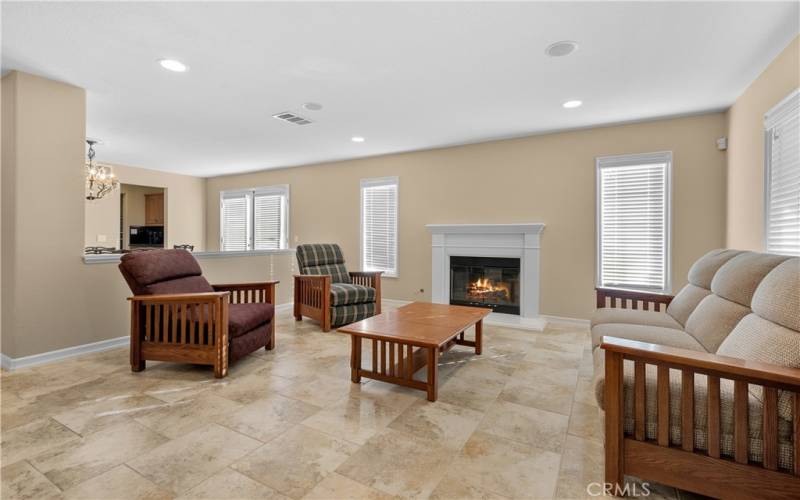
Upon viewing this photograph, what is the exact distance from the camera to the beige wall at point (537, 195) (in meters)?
3.95

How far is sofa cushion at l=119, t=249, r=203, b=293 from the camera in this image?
9.61ft

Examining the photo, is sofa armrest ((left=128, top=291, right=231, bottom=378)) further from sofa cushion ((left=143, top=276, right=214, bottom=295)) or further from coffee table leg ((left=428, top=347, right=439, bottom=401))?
coffee table leg ((left=428, top=347, right=439, bottom=401))

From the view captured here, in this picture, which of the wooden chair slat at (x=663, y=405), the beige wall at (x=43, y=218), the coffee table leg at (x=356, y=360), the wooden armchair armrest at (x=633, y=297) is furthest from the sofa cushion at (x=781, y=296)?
the beige wall at (x=43, y=218)

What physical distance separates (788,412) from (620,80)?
2.77 metres

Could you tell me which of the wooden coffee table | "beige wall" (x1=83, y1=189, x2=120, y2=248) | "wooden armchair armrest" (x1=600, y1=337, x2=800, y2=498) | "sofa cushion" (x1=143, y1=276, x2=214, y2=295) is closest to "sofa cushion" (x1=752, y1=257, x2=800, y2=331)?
"wooden armchair armrest" (x1=600, y1=337, x2=800, y2=498)

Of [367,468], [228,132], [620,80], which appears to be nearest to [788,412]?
[367,468]

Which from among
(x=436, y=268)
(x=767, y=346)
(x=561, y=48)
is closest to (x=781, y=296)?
(x=767, y=346)

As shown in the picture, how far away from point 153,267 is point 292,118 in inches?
85.6

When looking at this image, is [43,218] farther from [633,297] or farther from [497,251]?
[633,297]

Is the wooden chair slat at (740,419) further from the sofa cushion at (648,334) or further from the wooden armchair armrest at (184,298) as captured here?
the wooden armchair armrest at (184,298)

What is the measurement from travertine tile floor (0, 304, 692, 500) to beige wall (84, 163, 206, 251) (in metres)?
4.29

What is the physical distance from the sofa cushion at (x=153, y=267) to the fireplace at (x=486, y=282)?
336 cm

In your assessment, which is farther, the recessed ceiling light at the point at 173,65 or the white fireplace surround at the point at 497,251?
the white fireplace surround at the point at 497,251

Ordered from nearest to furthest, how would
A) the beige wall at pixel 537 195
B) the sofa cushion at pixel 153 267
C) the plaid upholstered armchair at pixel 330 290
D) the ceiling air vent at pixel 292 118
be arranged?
1. the sofa cushion at pixel 153 267
2. the beige wall at pixel 537 195
3. the ceiling air vent at pixel 292 118
4. the plaid upholstered armchair at pixel 330 290
